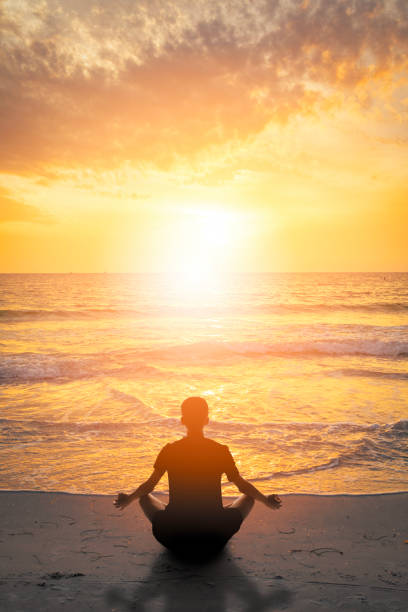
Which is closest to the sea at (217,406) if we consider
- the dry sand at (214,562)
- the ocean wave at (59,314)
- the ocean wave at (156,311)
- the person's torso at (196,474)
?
the dry sand at (214,562)

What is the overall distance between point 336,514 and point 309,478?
1087 mm

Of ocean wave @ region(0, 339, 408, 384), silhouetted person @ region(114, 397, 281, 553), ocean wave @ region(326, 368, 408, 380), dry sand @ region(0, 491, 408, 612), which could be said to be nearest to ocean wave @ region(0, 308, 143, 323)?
ocean wave @ region(0, 339, 408, 384)

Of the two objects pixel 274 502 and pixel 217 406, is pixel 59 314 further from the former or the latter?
pixel 274 502

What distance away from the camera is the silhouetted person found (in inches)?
148

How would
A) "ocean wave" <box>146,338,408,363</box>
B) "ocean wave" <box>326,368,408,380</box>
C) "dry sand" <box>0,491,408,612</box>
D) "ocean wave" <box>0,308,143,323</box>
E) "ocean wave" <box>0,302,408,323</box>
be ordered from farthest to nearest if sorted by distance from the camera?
Answer: "ocean wave" <box>0,302,408,323</box> → "ocean wave" <box>0,308,143,323</box> → "ocean wave" <box>146,338,408,363</box> → "ocean wave" <box>326,368,408,380</box> → "dry sand" <box>0,491,408,612</box>

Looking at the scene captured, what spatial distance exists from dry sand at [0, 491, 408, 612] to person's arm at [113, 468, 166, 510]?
503 millimetres

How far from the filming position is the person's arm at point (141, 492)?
12.8ft

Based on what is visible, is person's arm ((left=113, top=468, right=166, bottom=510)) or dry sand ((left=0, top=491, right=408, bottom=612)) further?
person's arm ((left=113, top=468, right=166, bottom=510))

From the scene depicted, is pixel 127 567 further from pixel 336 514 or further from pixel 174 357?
pixel 174 357

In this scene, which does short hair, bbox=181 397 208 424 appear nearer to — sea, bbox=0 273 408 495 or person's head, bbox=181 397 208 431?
person's head, bbox=181 397 208 431

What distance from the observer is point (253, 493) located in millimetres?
4043

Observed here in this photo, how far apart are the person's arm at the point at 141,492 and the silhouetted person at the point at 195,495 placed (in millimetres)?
21

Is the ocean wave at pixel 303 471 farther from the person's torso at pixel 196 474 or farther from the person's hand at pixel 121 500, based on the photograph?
the person's hand at pixel 121 500

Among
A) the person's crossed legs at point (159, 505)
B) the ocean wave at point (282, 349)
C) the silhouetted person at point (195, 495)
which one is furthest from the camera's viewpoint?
the ocean wave at point (282, 349)
